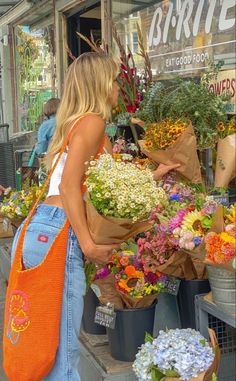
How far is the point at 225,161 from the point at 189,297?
28.7 inches

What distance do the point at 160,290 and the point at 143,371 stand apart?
606 millimetres

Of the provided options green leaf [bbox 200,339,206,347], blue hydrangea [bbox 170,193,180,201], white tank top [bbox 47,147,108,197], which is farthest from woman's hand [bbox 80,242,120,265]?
blue hydrangea [bbox 170,193,180,201]

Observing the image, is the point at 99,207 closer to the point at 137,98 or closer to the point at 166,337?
the point at 166,337

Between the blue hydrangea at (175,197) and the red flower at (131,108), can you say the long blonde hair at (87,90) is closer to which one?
the blue hydrangea at (175,197)

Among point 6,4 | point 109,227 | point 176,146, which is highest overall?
point 6,4

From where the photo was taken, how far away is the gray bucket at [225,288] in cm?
229

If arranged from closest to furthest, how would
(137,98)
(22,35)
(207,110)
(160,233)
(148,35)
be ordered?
1. (160,233)
2. (207,110)
3. (137,98)
4. (148,35)
5. (22,35)

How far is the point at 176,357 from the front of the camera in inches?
91.2

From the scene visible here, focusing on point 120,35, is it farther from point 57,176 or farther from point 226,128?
point 57,176

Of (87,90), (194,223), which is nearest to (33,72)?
(87,90)

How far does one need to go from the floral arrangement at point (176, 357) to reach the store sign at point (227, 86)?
145 centimetres

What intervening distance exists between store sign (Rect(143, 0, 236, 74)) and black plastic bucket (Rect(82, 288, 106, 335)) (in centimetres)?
162

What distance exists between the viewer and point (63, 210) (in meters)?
2.38

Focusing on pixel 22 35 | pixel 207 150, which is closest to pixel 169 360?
pixel 207 150
